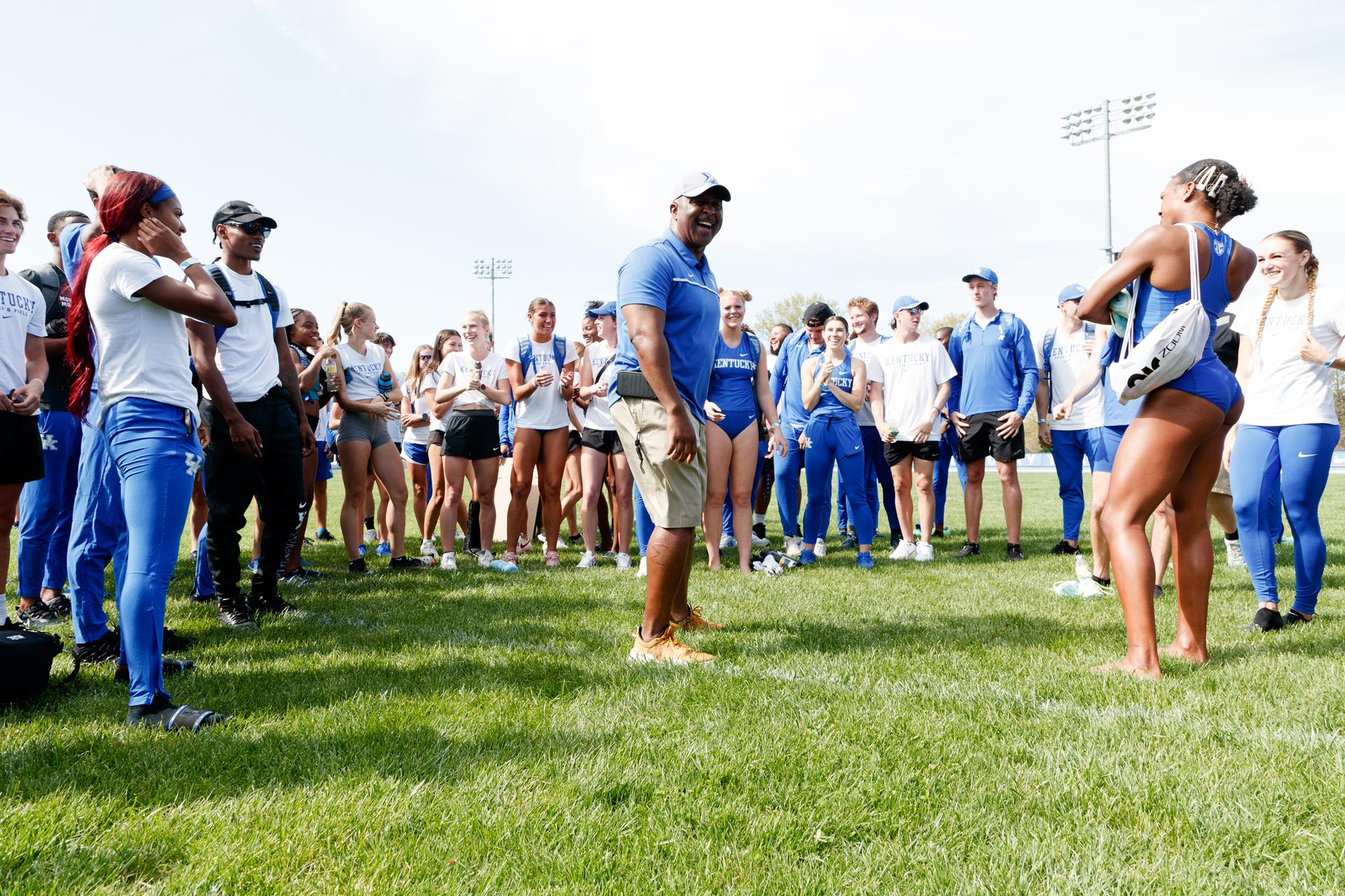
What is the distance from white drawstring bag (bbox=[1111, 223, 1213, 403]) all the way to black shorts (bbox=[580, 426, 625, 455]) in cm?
501

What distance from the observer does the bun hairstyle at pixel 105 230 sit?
3.32 metres

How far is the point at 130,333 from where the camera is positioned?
329cm

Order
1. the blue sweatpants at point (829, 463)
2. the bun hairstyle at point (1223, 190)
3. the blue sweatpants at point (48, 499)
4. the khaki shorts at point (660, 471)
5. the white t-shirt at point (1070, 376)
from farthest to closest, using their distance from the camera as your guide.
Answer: the white t-shirt at point (1070, 376) < the blue sweatpants at point (829, 463) < the blue sweatpants at point (48, 499) < the khaki shorts at point (660, 471) < the bun hairstyle at point (1223, 190)

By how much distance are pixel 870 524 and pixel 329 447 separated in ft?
18.6

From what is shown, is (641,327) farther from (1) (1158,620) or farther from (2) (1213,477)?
(1) (1158,620)

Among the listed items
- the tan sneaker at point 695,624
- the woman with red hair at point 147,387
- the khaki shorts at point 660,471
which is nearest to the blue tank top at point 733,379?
the tan sneaker at point 695,624

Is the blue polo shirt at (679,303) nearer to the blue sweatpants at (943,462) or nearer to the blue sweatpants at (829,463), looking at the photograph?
the blue sweatpants at (829,463)

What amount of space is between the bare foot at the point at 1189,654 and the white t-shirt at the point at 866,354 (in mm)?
4427

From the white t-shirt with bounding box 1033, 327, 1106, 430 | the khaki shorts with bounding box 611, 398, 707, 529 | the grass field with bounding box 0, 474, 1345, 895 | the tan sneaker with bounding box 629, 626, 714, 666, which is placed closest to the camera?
the grass field with bounding box 0, 474, 1345, 895

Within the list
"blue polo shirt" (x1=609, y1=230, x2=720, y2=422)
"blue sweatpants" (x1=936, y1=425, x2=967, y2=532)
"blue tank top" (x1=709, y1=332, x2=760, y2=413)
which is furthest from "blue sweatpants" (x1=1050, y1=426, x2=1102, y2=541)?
"blue polo shirt" (x1=609, y1=230, x2=720, y2=422)

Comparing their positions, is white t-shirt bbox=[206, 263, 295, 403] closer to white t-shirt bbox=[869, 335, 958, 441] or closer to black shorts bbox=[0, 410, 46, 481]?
black shorts bbox=[0, 410, 46, 481]

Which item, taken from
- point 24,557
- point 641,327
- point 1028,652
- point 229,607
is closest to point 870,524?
point 1028,652

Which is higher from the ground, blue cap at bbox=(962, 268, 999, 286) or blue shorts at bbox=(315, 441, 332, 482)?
blue cap at bbox=(962, 268, 999, 286)

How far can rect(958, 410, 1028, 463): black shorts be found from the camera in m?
8.34
